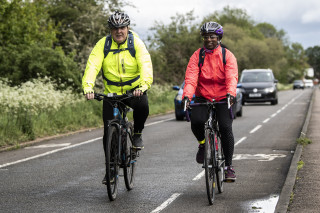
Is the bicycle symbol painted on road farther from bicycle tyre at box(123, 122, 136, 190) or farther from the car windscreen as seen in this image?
the car windscreen

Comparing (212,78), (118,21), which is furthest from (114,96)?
(212,78)

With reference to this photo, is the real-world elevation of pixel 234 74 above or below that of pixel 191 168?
above

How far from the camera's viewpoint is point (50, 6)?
41688 mm

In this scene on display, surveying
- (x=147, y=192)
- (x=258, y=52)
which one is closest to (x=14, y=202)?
(x=147, y=192)

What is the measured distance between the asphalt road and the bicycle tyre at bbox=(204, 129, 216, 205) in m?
0.16

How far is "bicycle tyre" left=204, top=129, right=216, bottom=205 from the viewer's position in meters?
6.29

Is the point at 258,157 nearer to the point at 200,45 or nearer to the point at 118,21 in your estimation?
the point at 118,21

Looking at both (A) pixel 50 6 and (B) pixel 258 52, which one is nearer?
(A) pixel 50 6

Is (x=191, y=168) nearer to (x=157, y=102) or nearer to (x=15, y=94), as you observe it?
(x=15, y=94)

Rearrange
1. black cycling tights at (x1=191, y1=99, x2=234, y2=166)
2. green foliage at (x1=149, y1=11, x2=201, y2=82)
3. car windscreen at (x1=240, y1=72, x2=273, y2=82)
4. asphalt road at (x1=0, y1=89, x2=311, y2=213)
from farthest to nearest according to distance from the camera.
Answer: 1. green foliage at (x1=149, y1=11, x2=201, y2=82)
2. car windscreen at (x1=240, y1=72, x2=273, y2=82)
3. black cycling tights at (x1=191, y1=99, x2=234, y2=166)
4. asphalt road at (x1=0, y1=89, x2=311, y2=213)

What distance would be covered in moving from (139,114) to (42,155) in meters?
4.78

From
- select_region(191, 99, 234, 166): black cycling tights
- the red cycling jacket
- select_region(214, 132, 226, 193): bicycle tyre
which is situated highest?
the red cycling jacket

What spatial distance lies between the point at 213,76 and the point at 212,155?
2.99 feet

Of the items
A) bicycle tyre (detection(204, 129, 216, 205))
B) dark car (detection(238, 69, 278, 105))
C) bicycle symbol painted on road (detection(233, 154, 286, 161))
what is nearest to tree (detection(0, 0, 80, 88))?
dark car (detection(238, 69, 278, 105))
